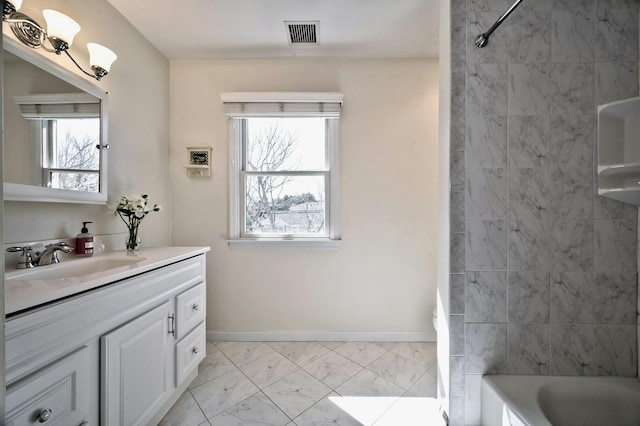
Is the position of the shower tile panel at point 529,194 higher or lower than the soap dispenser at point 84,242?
higher

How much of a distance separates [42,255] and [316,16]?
205 centimetres

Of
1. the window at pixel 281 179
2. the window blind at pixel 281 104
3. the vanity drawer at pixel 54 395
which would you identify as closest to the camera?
the vanity drawer at pixel 54 395

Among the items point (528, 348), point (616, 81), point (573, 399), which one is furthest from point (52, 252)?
point (616, 81)

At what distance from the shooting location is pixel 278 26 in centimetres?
203

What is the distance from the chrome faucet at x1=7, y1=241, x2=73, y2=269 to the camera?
1.27 metres

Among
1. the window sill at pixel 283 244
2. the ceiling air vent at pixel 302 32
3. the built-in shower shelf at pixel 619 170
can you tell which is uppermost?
the ceiling air vent at pixel 302 32

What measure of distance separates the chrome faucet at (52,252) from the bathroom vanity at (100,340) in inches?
1.7

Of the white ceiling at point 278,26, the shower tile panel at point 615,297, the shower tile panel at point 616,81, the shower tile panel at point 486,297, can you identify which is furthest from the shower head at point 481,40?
the shower tile panel at point 615,297

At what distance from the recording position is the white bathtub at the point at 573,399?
1.32 m

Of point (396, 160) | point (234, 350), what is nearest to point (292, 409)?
point (234, 350)

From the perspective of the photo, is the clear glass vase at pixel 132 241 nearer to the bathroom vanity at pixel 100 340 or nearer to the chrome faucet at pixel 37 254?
the bathroom vanity at pixel 100 340

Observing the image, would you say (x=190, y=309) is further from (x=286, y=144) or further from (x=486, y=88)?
(x=486, y=88)

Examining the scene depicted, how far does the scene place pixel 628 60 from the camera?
1.49 m

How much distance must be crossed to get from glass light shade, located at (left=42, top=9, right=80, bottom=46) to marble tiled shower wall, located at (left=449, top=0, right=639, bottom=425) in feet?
6.36
